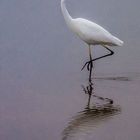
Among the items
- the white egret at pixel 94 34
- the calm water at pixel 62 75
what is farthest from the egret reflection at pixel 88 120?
the white egret at pixel 94 34

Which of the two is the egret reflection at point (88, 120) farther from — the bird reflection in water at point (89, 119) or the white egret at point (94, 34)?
the white egret at point (94, 34)

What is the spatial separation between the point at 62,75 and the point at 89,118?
62.7 inches

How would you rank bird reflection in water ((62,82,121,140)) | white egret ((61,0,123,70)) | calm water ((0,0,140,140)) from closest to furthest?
→ bird reflection in water ((62,82,121,140))
calm water ((0,0,140,140))
white egret ((61,0,123,70))

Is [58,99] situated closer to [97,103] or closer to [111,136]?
[97,103]

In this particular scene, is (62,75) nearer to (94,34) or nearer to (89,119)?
(94,34)

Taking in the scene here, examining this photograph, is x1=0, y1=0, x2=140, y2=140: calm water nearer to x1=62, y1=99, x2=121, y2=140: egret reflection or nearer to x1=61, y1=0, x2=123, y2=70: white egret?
x1=62, y1=99, x2=121, y2=140: egret reflection

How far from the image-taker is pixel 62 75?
8070mm

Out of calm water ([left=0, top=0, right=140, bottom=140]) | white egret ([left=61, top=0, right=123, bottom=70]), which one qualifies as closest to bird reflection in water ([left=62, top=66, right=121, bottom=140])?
calm water ([left=0, top=0, right=140, bottom=140])

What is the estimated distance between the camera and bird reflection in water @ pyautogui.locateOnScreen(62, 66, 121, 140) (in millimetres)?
6148

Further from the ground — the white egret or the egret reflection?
the white egret

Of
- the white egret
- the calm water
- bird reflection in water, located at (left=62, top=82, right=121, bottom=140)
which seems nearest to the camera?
bird reflection in water, located at (left=62, top=82, right=121, bottom=140)

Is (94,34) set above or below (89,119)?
above

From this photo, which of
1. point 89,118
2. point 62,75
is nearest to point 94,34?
point 62,75

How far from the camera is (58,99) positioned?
7.26 metres
